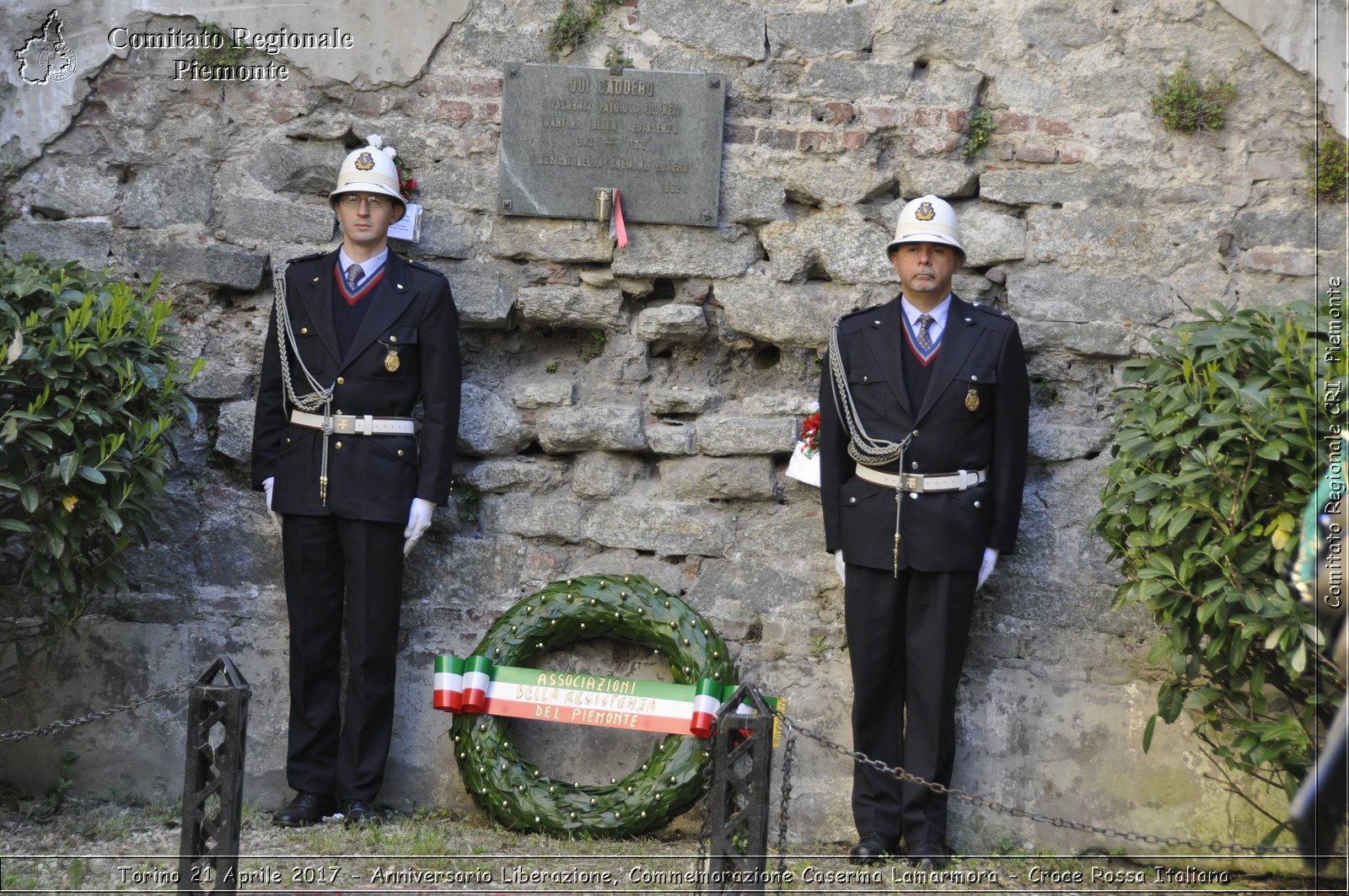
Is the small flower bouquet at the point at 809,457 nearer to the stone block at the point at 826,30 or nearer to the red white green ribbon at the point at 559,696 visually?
the red white green ribbon at the point at 559,696

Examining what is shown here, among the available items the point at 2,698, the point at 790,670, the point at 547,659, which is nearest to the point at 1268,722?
A: the point at 790,670

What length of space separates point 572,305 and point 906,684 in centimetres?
180

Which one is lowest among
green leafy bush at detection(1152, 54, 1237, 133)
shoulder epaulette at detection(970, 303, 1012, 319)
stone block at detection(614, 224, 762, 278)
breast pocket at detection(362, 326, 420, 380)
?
breast pocket at detection(362, 326, 420, 380)

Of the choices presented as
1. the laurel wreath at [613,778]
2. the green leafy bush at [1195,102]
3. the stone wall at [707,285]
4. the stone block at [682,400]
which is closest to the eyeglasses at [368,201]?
the stone wall at [707,285]

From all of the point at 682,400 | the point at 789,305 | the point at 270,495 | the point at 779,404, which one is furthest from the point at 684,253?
the point at 270,495

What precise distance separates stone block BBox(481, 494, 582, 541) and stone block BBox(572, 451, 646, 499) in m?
0.07

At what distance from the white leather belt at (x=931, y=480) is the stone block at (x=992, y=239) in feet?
2.91

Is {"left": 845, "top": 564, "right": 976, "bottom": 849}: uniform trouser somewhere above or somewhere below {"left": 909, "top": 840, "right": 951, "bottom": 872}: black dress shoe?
above

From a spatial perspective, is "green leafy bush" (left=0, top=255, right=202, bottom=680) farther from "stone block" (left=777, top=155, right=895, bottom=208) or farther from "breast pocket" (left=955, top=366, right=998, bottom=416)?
"breast pocket" (left=955, top=366, right=998, bottom=416)

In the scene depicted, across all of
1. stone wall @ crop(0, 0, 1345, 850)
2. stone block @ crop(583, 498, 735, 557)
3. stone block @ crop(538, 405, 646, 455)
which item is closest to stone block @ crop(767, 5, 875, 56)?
stone wall @ crop(0, 0, 1345, 850)

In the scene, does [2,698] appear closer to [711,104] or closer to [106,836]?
[106,836]

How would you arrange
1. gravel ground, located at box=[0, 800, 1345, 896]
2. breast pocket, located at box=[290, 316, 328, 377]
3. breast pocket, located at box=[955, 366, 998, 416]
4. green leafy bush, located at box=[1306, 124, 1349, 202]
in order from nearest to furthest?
gravel ground, located at box=[0, 800, 1345, 896], breast pocket, located at box=[955, 366, 998, 416], breast pocket, located at box=[290, 316, 328, 377], green leafy bush, located at box=[1306, 124, 1349, 202]

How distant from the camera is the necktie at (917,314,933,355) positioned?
178 inches

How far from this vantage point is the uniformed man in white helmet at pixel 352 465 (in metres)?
4.58
